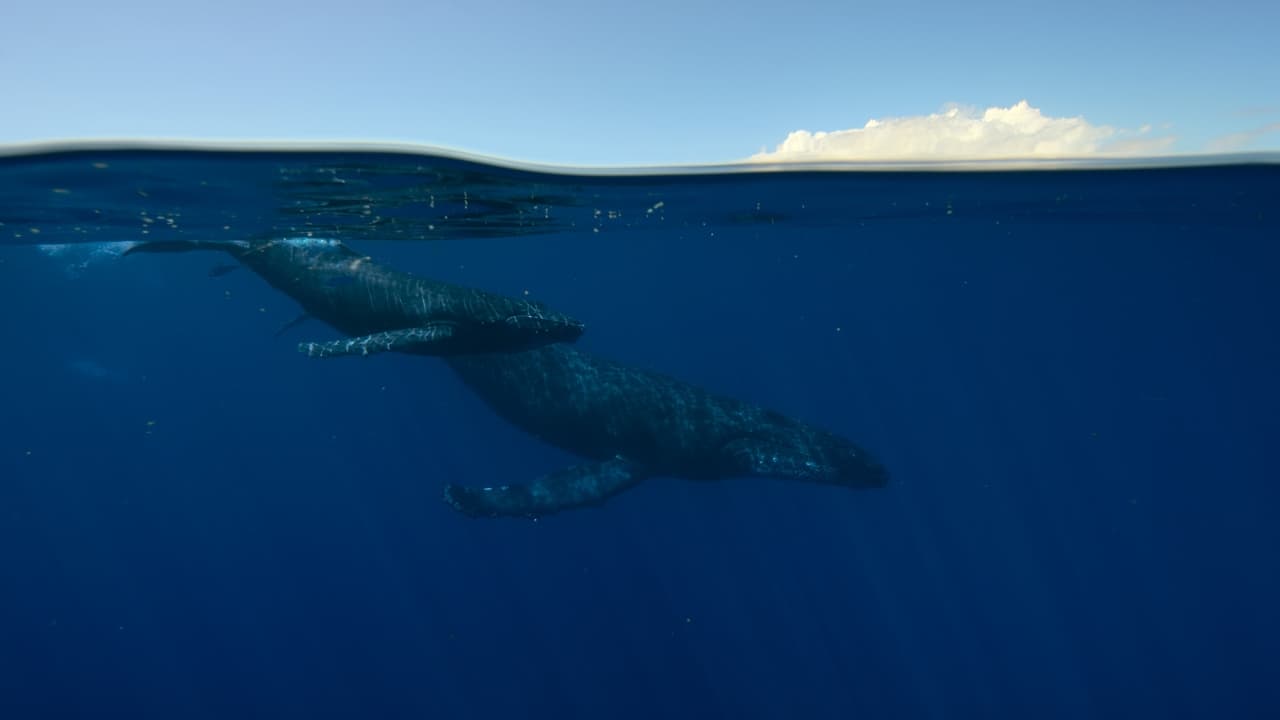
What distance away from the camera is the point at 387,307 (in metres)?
11.1

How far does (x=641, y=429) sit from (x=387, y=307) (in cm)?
572

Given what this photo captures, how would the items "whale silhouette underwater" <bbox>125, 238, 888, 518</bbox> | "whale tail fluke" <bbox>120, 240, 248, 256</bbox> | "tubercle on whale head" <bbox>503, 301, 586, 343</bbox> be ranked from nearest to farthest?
"tubercle on whale head" <bbox>503, 301, 586, 343</bbox> → "whale silhouette underwater" <bbox>125, 238, 888, 518</bbox> → "whale tail fluke" <bbox>120, 240, 248, 256</bbox>

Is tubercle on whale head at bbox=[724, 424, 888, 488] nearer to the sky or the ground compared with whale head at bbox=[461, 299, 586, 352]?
nearer to the ground

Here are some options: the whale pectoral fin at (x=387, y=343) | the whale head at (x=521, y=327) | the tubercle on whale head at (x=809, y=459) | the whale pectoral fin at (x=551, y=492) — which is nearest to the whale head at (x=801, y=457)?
the tubercle on whale head at (x=809, y=459)

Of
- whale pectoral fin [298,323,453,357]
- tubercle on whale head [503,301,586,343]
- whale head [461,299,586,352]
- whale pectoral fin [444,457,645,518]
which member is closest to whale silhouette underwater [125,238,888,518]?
whale pectoral fin [444,457,645,518]

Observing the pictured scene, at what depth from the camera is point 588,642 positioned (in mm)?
17438

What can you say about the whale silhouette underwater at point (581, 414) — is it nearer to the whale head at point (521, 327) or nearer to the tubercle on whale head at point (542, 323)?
the whale head at point (521, 327)

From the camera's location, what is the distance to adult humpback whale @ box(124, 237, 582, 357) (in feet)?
31.9

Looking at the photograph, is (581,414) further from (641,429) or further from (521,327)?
(521,327)

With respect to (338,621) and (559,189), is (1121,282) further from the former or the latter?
(338,621)

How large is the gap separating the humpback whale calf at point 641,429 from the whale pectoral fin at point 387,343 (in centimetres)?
349

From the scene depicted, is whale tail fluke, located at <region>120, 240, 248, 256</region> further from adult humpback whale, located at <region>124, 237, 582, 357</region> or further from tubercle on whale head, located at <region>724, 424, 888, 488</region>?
tubercle on whale head, located at <region>724, 424, 888, 488</region>

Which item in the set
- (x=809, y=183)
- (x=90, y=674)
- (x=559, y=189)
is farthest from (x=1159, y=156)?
(x=90, y=674)

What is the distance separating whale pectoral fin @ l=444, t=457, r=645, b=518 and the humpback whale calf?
0.04 meters
